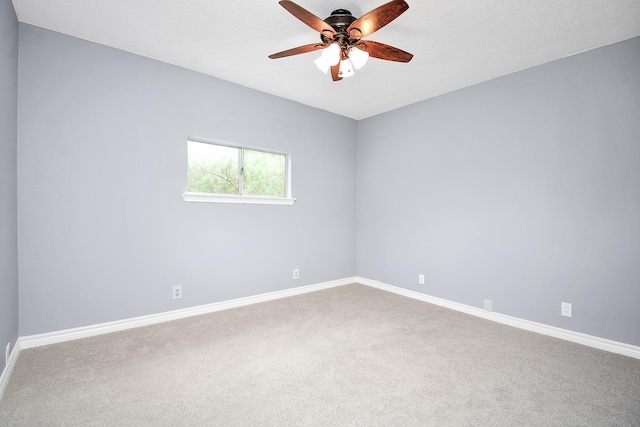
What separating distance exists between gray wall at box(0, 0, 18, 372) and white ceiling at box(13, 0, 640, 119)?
336mm

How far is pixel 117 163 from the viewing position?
2656 mm

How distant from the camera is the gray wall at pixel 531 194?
7.83ft

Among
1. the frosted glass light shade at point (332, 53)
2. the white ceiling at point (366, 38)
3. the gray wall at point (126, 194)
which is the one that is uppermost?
the white ceiling at point (366, 38)

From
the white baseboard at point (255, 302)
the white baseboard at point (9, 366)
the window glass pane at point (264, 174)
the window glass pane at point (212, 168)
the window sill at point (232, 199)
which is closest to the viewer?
the white baseboard at point (9, 366)

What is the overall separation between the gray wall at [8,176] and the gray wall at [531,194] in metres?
3.74

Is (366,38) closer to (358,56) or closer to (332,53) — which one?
(358,56)

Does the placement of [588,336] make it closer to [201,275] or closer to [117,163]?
[201,275]

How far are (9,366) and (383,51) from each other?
3271 mm

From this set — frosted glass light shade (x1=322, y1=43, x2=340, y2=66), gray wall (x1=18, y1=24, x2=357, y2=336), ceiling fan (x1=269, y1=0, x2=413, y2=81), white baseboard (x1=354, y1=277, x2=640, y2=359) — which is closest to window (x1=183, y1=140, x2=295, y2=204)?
gray wall (x1=18, y1=24, x2=357, y2=336)

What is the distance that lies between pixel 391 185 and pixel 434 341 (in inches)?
86.3

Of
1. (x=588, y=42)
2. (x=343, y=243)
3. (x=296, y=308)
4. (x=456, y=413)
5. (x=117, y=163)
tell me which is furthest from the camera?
(x=343, y=243)

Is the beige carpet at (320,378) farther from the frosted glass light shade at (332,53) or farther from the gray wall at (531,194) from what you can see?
the frosted glass light shade at (332,53)

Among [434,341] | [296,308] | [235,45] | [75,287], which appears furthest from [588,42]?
[75,287]

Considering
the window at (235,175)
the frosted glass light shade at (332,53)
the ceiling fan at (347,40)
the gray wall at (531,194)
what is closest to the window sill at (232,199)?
the window at (235,175)
